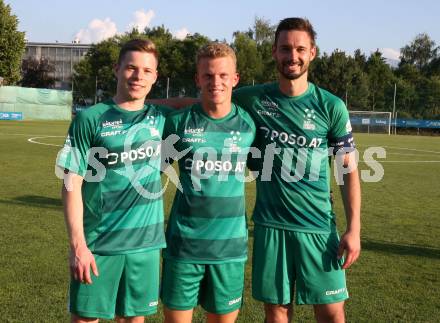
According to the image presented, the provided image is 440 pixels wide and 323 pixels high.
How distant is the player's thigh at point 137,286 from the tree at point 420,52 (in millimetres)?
81193

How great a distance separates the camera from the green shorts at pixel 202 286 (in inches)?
133

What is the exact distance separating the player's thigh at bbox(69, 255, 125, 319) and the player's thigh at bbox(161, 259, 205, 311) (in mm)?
310

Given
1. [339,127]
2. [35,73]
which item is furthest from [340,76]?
[339,127]

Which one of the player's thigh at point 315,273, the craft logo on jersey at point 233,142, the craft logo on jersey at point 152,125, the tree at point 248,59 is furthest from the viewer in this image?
the tree at point 248,59

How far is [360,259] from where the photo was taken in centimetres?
648

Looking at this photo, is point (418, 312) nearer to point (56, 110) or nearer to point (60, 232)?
point (60, 232)

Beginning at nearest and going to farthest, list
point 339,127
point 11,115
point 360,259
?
point 339,127 → point 360,259 → point 11,115

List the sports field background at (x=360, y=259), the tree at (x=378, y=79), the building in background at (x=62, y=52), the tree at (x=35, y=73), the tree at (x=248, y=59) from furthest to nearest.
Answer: the building in background at (x=62, y=52), the tree at (x=35, y=73), the tree at (x=248, y=59), the tree at (x=378, y=79), the sports field background at (x=360, y=259)

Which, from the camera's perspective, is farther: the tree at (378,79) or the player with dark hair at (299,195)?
the tree at (378,79)

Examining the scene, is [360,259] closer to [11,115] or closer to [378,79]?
[11,115]

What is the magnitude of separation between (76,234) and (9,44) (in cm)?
3970

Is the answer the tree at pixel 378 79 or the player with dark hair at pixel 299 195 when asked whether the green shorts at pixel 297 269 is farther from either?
the tree at pixel 378 79

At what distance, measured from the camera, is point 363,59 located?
67.7m

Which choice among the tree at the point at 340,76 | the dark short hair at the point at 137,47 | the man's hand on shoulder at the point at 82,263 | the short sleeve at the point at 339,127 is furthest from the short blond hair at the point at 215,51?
the tree at the point at 340,76
